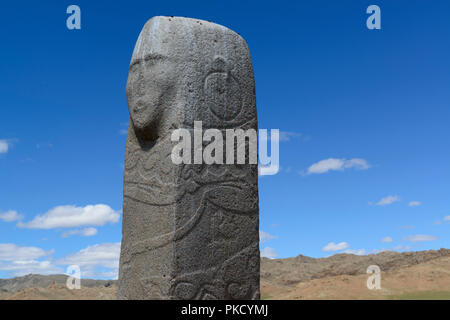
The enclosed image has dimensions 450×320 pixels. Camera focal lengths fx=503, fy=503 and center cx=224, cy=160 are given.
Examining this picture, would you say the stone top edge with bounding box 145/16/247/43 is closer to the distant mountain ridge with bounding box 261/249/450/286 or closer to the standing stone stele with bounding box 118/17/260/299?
the standing stone stele with bounding box 118/17/260/299

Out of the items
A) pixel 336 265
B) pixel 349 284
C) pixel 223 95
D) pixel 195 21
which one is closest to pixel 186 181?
pixel 223 95

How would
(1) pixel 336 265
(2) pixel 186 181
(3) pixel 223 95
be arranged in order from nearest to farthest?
(2) pixel 186 181
(3) pixel 223 95
(1) pixel 336 265

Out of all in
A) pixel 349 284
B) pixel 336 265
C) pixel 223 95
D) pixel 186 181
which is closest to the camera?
pixel 186 181

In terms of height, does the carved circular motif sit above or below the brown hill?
above

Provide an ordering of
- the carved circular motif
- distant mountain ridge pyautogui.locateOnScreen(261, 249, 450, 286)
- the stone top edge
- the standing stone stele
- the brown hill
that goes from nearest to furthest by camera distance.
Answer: the standing stone stele < the carved circular motif < the stone top edge < the brown hill < distant mountain ridge pyautogui.locateOnScreen(261, 249, 450, 286)

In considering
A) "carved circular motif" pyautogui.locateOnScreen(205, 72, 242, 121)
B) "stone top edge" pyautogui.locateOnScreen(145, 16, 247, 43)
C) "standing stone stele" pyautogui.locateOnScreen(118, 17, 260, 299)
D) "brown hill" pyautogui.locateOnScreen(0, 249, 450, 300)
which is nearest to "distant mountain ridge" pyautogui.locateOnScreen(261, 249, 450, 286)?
"brown hill" pyautogui.locateOnScreen(0, 249, 450, 300)

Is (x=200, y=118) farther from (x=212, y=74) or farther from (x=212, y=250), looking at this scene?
(x=212, y=250)

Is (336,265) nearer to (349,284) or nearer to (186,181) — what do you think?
(349,284)

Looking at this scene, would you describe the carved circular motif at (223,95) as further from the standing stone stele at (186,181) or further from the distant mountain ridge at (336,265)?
the distant mountain ridge at (336,265)

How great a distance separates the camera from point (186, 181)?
4.36 metres

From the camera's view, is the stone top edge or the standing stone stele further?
the stone top edge

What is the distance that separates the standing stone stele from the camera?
14.1ft

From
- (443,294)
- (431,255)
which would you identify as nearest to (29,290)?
(443,294)
